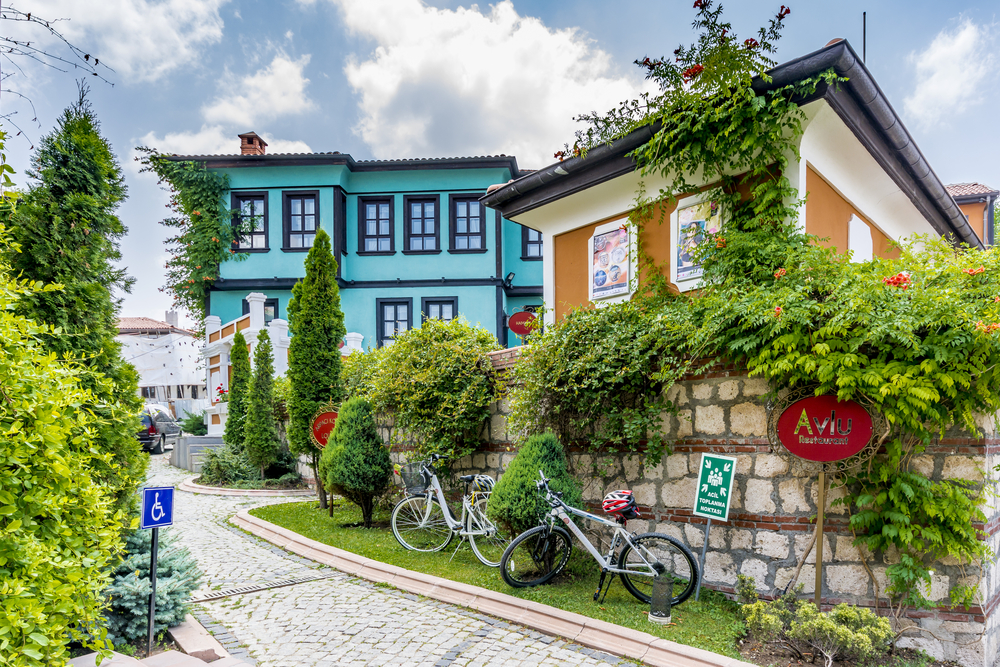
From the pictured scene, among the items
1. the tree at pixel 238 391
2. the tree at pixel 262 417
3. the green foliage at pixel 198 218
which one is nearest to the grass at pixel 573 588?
the tree at pixel 262 417

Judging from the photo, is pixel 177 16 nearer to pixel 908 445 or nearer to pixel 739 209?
pixel 739 209

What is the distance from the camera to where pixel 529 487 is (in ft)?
19.9

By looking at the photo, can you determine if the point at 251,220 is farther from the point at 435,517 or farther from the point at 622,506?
the point at 622,506

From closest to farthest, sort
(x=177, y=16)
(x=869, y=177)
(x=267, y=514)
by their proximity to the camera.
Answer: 1. (x=177, y=16)
2. (x=869, y=177)
3. (x=267, y=514)

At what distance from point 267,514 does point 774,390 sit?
844 centimetres

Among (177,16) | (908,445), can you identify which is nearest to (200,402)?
(177,16)

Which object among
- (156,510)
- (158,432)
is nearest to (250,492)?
(156,510)

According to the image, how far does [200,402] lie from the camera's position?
22609mm

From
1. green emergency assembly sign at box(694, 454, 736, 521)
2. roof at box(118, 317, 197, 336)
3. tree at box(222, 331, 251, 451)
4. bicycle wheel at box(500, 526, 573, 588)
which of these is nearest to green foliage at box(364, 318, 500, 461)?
bicycle wheel at box(500, 526, 573, 588)

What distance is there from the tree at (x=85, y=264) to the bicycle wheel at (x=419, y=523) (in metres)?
3.83

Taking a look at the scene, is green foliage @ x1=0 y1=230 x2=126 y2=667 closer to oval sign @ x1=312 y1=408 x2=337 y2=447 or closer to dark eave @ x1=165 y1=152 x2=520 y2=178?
Result: oval sign @ x1=312 y1=408 x2=337 y2=447

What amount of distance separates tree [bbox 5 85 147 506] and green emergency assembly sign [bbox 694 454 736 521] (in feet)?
15.9

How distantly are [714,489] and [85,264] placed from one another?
5.64m

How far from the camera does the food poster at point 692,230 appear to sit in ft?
23.5
